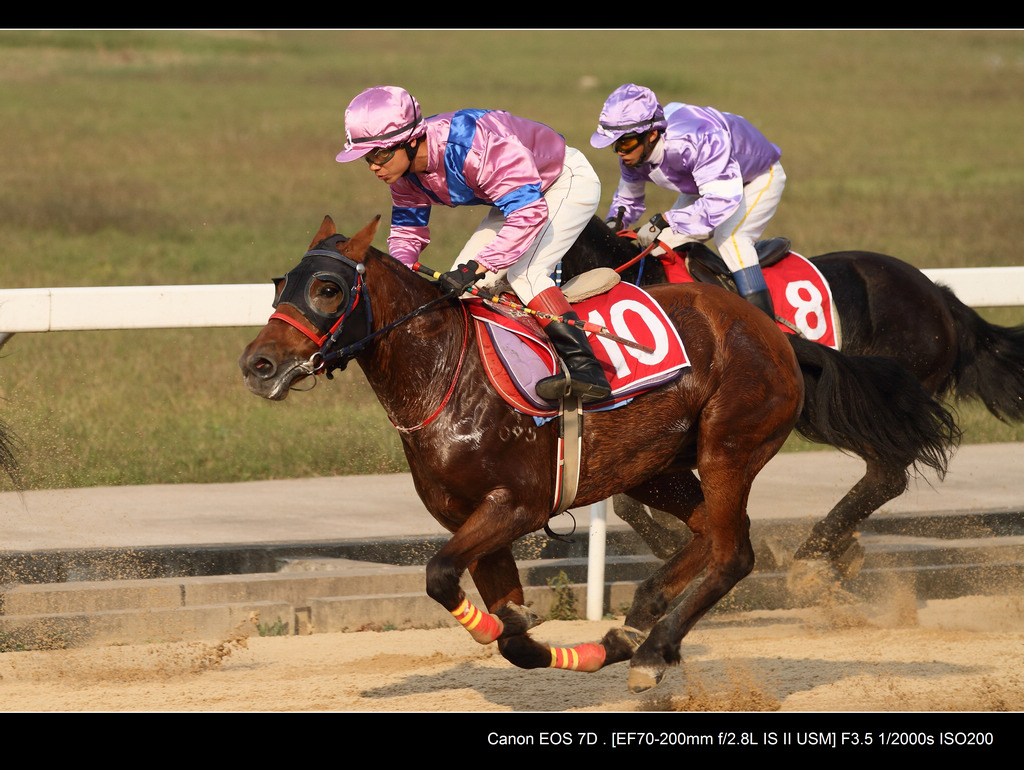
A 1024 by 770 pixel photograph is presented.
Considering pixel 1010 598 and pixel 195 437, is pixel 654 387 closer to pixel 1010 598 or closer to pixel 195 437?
pixel 1010 598

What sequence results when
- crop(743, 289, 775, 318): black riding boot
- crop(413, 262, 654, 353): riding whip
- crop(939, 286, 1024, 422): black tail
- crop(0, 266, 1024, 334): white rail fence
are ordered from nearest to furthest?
crop(413, 262, 654, 353): riding whip → crop(0, 266, 1024, 334): white rail fence → crop(743, 289, 775, 318): black riding boot → crop(939, 286, 1024, 422): black tail

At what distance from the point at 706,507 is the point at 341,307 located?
153 cm

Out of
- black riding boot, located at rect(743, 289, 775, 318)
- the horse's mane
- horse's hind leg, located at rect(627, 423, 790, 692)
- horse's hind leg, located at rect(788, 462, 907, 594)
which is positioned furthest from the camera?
horse's hind leg, located at rect(788, 462, 907, 594)

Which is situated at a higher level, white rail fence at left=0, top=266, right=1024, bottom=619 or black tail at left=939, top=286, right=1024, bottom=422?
white rail fence at left=0, top=266, right=1024, bottom=619

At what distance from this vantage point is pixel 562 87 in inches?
1325

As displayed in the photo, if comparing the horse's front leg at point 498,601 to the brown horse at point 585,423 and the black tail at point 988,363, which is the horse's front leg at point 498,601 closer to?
the brown horse at point 585,423

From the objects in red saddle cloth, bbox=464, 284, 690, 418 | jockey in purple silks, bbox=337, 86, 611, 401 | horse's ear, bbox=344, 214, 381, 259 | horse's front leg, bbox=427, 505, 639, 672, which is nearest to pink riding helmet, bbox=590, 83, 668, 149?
jockey in purple silks, bbox=337, 86, 611, 401

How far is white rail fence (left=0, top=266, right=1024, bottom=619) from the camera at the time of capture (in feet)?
18.3

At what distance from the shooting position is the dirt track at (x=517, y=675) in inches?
184

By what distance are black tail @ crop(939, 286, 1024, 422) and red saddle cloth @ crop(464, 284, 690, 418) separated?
2.55m

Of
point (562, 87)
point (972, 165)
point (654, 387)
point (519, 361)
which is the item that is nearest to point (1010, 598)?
point (654, 387)

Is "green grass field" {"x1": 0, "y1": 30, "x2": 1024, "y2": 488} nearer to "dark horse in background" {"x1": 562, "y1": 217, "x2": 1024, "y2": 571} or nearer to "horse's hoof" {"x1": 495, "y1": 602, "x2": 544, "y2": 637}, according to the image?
"horse's hoof" {"x1": 495, "y1": 602, "x2": 544, "y2": 637}

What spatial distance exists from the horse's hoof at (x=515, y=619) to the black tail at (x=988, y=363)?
319cm

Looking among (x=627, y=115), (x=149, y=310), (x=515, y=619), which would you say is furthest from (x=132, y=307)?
(x=515, y=619)
